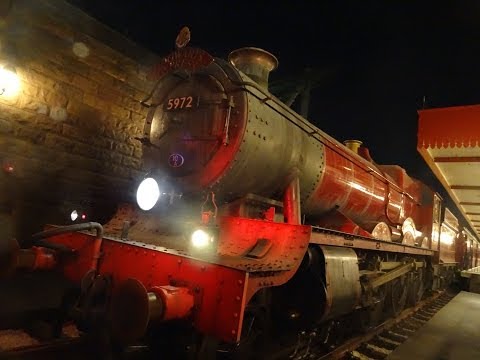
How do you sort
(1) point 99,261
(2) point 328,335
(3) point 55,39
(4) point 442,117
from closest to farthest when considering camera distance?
(1) point 99,261 → (2) point 328,335 → (3) point 55,39 → (4) point 442,117

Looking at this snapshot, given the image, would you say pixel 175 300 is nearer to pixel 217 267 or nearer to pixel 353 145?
pixel 217 267

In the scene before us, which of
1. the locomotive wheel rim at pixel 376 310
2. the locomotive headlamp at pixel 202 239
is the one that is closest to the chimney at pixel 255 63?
the locomotive headlamp at pixel 202 239

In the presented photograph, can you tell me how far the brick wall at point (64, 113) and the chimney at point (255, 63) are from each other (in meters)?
2.80

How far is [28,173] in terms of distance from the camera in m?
5.20

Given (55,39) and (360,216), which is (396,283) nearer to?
(360,216)

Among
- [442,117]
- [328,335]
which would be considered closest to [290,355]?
[328,335]

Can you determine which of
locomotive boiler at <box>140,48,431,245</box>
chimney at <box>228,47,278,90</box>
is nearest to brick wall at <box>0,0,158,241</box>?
locomotive boiler at <box>140,48,431,245</box>

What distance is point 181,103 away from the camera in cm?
377

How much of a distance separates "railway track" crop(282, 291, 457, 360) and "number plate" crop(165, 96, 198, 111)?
2.80 metres

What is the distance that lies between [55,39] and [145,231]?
3.43 m

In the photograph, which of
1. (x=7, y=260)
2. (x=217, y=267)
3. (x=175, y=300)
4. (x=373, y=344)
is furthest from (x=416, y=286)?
(x=7, y=260)

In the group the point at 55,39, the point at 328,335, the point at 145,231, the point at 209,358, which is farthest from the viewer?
the point at 55,39

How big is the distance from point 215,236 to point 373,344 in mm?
3493

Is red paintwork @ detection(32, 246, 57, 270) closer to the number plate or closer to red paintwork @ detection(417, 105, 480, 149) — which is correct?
the number plate
